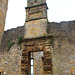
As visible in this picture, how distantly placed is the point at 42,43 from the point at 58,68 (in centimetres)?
203

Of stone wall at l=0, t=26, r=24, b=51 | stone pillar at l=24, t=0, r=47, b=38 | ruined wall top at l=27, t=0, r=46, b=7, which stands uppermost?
ruined wall top at l=27, t=0, r=46, b=7

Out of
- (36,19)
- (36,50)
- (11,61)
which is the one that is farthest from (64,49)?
(11,61)

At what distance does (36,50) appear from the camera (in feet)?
20.9

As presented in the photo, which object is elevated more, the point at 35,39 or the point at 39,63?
the point at 35,39

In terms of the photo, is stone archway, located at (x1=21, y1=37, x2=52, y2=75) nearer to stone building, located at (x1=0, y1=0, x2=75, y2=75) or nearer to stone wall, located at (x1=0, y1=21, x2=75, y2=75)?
stone building, located at (x1=0, y1=0, x2=75, y2=75)

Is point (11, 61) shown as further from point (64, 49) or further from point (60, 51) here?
point (64, 49)

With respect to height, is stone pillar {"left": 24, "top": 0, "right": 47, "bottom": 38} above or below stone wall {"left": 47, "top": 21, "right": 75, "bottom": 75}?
above

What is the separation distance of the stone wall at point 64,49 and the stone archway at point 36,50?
14.6 inches

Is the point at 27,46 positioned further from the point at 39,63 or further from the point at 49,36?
the point at 39,63

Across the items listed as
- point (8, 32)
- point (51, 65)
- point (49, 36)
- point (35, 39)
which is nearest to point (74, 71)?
point (51, 65)

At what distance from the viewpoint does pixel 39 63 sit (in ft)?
30.1

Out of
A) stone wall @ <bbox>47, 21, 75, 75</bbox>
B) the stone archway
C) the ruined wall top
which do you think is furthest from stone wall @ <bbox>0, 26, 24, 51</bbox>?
stone wall @ <bbox>47, 21, 75, 75</bbox>

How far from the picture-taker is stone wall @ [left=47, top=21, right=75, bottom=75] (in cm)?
518

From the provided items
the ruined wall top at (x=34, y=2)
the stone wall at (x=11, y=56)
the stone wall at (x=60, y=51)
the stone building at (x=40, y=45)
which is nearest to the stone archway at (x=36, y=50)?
the stone building at (x=40, y=45)
